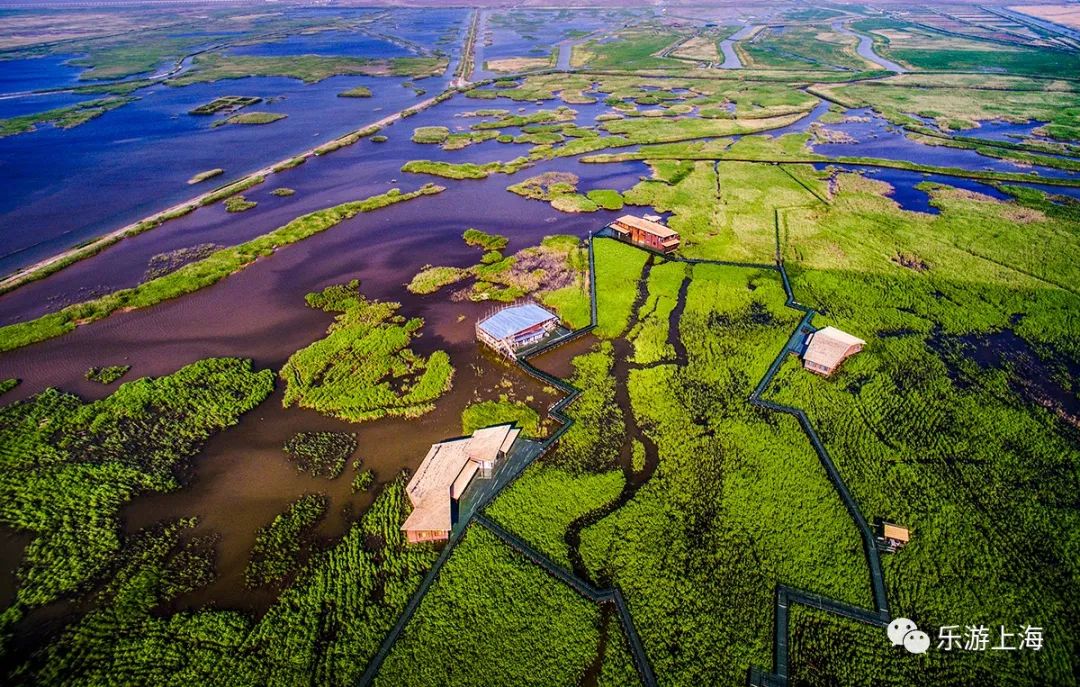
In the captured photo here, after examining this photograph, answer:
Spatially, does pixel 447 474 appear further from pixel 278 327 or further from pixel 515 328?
pixel 278 327

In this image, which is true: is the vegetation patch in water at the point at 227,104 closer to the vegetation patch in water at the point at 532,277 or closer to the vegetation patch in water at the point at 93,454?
the vegetation patch in water at the point at 532,277

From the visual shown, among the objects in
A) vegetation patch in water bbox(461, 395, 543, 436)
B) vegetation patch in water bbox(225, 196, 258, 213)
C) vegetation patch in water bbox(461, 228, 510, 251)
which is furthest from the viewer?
vegetation patch in water bbox(225, 196, 258, 213)

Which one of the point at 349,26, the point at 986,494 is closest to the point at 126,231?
the point at 986,494

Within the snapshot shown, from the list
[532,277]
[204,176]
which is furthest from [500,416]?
[204,176]

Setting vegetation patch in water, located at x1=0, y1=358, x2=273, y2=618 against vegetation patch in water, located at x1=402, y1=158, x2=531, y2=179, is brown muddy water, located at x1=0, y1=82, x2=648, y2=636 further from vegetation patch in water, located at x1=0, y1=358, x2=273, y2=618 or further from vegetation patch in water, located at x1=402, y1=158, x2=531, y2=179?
vegetation patch in water, located at x1=402, y1=158, x2=531, y2=179

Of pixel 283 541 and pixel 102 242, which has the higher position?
pixel 102 242

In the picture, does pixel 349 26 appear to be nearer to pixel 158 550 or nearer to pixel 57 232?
pixel 57 232

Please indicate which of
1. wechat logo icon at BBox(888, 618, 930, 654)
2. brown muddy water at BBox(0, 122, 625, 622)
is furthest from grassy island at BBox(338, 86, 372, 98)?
wechat logo icon at BBox(888, 618, 930, 654)
